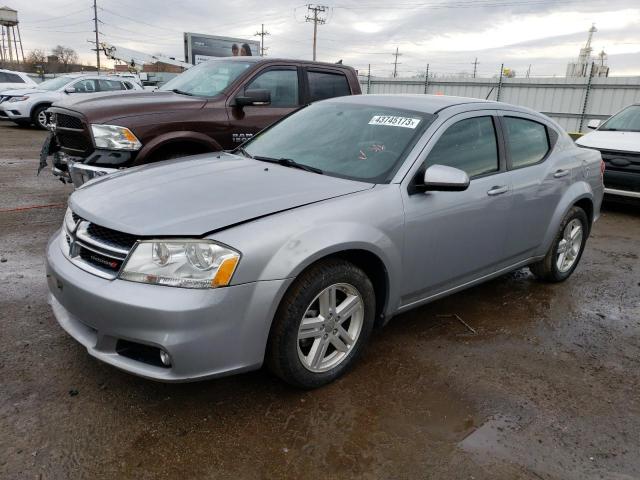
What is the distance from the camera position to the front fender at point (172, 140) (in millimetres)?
5254

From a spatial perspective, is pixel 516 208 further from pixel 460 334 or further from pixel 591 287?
pixel 591 287

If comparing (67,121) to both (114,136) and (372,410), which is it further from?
(372,410)

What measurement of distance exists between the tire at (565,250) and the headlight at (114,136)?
4023 mm

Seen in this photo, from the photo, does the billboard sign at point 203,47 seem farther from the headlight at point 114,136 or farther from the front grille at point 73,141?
the headlight at point 114,136

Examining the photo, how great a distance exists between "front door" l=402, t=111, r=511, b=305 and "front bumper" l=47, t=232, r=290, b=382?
3.43ft

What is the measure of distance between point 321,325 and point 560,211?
2604mm

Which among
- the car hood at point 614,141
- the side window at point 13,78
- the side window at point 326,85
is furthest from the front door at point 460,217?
the side window at point 13,78

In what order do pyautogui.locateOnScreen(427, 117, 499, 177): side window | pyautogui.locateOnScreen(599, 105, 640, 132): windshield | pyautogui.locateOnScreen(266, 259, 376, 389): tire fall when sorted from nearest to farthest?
1. pyautogui.locateOnScreen(266, 259, 376, 389): tire
2. pyautogui.locateOnScreen(427, 117, 499, 177): side window
3. pyautogui.locateOnScreen(599, 105, 640, 132): windshield

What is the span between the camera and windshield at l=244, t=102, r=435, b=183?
323 cm

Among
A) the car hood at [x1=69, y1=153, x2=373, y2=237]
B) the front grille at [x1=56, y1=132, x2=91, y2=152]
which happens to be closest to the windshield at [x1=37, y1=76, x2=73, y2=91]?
the front grille at [x1=56, y1=132, x2=91, y2=152]

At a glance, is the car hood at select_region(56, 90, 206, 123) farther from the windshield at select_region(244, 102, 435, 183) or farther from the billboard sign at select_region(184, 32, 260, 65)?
the billboard sign at select_region(184, 32, 260, 65)

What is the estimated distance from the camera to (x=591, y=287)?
15.7 feet

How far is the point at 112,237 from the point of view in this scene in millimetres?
2574

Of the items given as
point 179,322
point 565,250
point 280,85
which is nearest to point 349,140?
point 179,322
